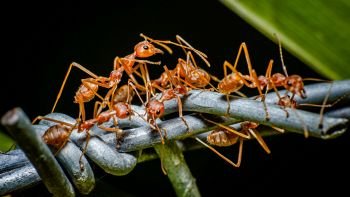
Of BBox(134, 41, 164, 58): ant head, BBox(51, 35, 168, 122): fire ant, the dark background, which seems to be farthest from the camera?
the dark background

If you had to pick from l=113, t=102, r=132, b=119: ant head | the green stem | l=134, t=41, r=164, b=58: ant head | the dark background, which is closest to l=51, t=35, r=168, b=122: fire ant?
l=134, t=41, r=164, b=58: ant head

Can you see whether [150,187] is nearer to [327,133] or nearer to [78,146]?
[78,146]

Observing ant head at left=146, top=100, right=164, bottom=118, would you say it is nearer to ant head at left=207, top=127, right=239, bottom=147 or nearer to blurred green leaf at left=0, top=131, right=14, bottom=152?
ant head at left=207, top=127, right=239, bottom=147

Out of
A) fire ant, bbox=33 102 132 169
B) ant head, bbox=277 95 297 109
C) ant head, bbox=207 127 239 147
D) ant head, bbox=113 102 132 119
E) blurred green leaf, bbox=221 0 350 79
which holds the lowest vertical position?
ant head, bbox=207 127 239 147

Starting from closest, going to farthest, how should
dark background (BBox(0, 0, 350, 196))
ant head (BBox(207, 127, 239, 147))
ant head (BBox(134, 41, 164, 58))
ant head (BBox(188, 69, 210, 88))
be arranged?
ant head (BBox(207, 127, 239, 147)) → ant head (BBox(188, 69, 210, 88)) → ant head (BBox(134, 41, 164, 58)) → dark background (BBox(0, 0, 350, 196))

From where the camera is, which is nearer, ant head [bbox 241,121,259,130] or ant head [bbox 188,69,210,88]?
ant head [bbox 241,121,259,130]
